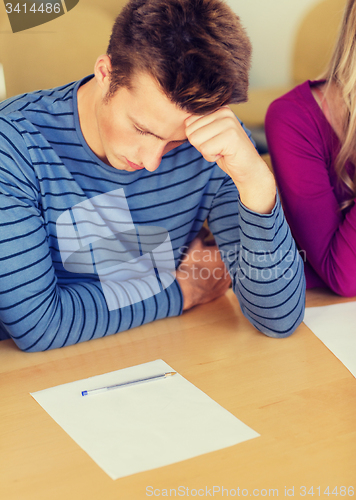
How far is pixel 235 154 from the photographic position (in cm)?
82

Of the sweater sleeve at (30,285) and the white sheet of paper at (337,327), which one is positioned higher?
the sweater sleeve at (30,285)

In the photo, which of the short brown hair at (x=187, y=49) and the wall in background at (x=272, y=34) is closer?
the short brown hair at (x=187, y=49)

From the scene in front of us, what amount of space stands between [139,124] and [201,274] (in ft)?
1.16

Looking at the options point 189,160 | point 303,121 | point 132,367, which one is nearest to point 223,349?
point 132,367

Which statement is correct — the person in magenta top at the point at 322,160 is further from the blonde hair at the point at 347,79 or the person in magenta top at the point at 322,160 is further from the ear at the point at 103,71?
the ear at the point at 103,71

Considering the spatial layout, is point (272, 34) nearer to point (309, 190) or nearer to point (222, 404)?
point (309, 190)

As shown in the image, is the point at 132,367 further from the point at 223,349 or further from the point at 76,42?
the point at 76,42

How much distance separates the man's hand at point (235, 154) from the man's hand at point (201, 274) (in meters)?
0.20

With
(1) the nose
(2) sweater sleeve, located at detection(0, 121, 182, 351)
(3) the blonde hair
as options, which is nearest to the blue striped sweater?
(2) sweater sleeve, located at detection(0, 121, 182, 351)

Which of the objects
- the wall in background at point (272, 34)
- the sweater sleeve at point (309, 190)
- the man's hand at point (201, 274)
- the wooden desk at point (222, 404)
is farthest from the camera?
the wall in background at point (272, 34)

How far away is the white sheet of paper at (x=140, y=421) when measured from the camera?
1.80 feet

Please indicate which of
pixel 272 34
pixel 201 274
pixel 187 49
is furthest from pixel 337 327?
pixel 272 34

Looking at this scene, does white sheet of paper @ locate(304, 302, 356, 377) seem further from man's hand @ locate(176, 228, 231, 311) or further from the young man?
man's hand @ locate(176, 228, 231, 311)

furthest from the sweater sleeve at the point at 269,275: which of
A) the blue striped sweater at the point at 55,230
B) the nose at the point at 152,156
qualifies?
the nose at the point at 152,156
